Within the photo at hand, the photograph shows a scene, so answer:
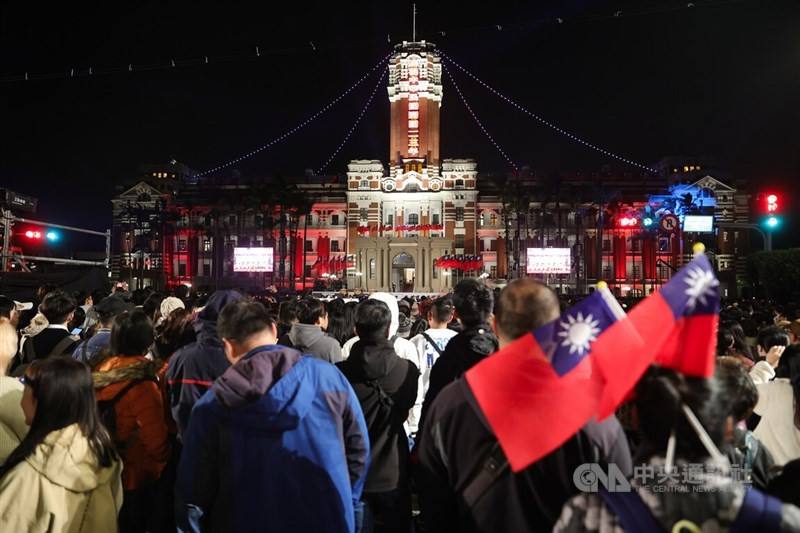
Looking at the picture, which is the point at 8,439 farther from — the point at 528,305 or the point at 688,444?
the point at 688,444

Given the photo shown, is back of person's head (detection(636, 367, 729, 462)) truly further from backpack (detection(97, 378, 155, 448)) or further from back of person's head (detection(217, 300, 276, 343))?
backpack (detection(97, 378, 155, 448))

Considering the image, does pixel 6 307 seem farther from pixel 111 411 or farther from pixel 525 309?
pixel 525 309

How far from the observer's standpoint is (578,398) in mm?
2203

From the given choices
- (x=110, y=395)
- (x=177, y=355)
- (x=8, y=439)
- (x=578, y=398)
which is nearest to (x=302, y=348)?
(x=177, y=355)

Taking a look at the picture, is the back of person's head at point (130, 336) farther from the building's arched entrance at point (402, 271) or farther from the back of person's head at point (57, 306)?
the building's arched entrance at point (402, 271)

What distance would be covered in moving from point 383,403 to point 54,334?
14.4ft

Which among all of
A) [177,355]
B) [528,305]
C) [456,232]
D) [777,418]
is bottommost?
[777,418]

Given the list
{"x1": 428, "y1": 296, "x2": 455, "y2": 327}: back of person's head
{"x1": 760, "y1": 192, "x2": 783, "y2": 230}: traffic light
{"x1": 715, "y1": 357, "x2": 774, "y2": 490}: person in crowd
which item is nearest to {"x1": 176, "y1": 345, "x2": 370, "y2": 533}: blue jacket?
{"x1": 715, "y1": 357, "x2": 774, "y2": 490}: person in crowd

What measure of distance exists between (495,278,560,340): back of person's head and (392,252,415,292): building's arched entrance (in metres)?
52.1

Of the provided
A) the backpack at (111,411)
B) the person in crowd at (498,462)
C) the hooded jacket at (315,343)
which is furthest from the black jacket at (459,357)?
the backpack at (111,411)

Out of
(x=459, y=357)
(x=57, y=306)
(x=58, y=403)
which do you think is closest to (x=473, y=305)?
(x=459, y=357)

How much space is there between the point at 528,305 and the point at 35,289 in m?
17.8

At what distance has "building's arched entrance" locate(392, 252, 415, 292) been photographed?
55.2m

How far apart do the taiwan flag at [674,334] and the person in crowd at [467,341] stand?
1.82m
